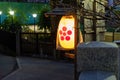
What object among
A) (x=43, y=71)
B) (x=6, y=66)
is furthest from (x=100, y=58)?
(x=6, y=66)

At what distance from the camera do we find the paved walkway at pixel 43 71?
50.6ft

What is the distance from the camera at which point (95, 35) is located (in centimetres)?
2247

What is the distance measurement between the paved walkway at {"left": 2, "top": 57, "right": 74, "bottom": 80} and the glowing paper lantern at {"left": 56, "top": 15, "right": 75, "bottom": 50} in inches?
105

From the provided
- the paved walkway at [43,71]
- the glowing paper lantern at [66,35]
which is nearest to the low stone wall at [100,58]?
the glowing paper lantern at [66,35]

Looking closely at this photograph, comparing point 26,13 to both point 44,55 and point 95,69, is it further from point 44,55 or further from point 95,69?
point 95,69

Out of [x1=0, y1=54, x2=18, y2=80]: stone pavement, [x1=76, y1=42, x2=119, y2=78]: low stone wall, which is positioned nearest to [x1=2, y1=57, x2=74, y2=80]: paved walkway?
[x1=0, y1=54, x2=18, y2=80]: stone pavement

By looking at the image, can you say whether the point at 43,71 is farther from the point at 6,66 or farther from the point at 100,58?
the point at 100,58

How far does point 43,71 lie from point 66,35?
4841mm

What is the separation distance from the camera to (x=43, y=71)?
56.9 feet

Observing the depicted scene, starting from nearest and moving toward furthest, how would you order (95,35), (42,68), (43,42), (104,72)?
(104,72) → (42,68) → (95,35) → (43,42)

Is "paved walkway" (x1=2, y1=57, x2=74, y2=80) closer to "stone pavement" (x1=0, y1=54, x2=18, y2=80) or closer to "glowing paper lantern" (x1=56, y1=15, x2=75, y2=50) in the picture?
"stone pavement" (x1=0, y1=54, x2=18, y2=80)

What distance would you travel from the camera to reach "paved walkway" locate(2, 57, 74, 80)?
15.4m

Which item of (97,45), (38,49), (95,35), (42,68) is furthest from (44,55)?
(97,45)

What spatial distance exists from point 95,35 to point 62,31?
31.9 feet
